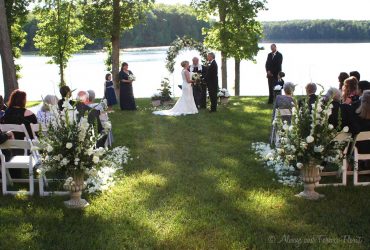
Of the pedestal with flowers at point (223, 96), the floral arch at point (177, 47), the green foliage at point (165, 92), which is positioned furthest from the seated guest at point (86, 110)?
the floral arch at point (177, 47)

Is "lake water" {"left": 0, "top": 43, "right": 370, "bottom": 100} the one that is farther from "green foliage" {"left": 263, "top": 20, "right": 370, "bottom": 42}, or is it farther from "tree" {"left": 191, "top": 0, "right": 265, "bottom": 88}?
"green foliage" {"left": 263, "top": 20, "right": 370, "bottom": 42}

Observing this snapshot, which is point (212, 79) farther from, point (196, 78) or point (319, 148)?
point (319, 148)

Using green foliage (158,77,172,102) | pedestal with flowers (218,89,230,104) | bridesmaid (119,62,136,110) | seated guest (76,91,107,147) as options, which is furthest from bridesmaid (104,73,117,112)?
seated guest (76,91,107,147)

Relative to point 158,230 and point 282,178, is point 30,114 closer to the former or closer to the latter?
point 158,230

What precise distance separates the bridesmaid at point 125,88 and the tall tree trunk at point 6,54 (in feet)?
12.0

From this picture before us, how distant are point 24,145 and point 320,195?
4.50 metres

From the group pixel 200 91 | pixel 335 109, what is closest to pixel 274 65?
pixel 200 91

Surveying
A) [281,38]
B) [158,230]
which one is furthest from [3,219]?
[281,38]

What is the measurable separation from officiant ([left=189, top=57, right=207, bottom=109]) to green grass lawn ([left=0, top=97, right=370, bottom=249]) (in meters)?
7.47

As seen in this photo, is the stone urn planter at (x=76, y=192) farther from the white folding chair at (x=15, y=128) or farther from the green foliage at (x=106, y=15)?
the green foliage at (x=106, y=15)

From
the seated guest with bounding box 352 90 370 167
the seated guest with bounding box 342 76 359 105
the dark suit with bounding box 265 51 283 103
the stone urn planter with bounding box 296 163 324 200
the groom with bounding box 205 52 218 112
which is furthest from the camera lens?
the dark suit with bounding box 265 51 283 103

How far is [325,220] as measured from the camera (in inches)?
227

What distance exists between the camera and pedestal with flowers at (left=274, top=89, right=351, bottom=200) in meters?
6.39

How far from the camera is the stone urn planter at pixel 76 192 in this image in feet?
20.9
